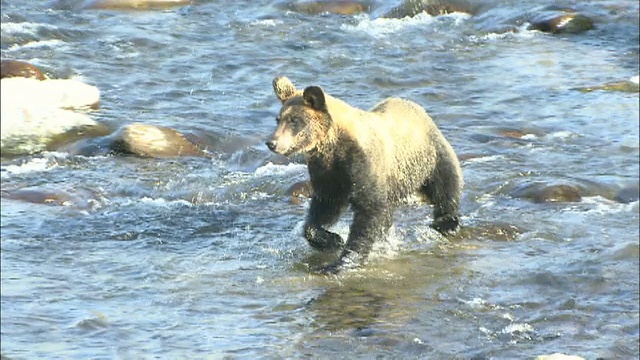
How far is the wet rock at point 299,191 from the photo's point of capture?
380 inches

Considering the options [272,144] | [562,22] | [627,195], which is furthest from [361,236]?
[562,22]

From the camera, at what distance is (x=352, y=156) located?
736 centimetres

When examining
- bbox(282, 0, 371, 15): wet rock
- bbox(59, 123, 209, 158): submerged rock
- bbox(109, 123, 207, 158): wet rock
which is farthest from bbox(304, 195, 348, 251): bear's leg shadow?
bbox(282, 0, 371, 15): wet rock

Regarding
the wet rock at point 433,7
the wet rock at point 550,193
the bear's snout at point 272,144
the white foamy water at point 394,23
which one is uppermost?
the bear's snout at point 272,144

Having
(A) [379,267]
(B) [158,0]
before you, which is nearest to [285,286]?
(A) [379,267]

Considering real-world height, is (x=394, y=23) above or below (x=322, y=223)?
above

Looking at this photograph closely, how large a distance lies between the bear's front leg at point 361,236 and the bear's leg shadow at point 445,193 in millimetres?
1096

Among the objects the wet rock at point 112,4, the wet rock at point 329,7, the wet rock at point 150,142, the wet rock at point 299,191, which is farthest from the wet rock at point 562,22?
the wet rock at point 299,191

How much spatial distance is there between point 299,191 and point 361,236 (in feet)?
7.14

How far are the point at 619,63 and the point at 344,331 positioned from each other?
32.8ft

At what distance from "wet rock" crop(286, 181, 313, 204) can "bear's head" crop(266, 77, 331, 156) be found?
241cm

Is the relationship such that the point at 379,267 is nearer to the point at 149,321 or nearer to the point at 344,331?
the point at 344,331

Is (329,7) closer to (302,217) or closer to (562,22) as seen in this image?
(562,22)

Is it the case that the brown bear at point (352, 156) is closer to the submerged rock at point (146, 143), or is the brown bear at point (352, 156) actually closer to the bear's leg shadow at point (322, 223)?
the bear's leg shadow at point (322, 223)
